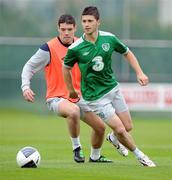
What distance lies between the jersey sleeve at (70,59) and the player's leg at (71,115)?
847mm

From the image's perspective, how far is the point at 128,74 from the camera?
34.8m

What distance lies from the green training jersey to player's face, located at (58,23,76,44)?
88 cm

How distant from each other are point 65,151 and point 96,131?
302cm

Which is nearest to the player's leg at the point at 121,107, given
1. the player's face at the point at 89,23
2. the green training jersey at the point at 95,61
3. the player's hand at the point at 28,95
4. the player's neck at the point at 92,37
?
the green training jersey at the point at 95,61

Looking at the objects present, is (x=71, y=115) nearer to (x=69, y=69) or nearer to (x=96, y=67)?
(x=69, y=69)

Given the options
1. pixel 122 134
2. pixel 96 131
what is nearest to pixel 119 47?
pixel 122 134

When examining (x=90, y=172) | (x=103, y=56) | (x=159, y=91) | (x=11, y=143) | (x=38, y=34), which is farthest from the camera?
(x=38, y=34)

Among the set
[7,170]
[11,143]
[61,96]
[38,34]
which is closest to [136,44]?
[38,34]

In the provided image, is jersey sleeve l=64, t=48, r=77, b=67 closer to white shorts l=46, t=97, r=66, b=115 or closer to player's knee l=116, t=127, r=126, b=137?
white shorts l=46, t=97, r=66, b=115

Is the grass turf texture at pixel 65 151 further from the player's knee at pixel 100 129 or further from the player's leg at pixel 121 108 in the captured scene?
the player's leg at pixel 121 108

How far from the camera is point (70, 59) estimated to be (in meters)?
13.1

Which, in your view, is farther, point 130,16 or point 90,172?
point 130,16

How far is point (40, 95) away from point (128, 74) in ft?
11.9

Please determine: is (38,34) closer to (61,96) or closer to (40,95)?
(40,95)
